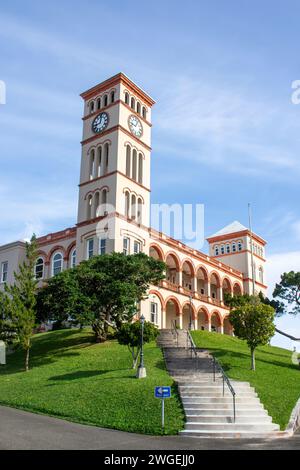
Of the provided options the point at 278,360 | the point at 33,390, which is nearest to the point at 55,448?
the point at 33,390

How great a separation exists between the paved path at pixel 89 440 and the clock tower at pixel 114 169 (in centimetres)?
2403

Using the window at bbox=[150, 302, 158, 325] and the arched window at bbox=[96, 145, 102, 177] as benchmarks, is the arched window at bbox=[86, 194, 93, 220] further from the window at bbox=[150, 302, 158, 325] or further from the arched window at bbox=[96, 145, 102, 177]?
the window at bbox=[150, 302, 158, 325]

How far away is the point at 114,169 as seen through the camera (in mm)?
43312

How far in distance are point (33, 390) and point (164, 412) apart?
745cm

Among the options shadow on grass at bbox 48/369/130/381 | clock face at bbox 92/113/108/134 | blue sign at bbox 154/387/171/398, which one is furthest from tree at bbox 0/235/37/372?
clock face at bbox 92/113/108/134

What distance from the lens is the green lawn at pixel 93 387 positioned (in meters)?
18.0

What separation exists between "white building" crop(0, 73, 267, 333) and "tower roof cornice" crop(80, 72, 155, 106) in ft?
0.31

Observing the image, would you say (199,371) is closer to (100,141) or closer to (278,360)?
(278,360)

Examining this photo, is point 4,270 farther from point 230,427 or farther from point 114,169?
point 230,427

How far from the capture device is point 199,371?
995 inches

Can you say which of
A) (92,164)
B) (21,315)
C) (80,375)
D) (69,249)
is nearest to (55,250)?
(69,249)

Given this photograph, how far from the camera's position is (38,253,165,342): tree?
30.6 meters

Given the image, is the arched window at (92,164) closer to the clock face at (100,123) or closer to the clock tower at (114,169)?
the clock tower at (114,169)

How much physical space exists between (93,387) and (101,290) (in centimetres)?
1114
